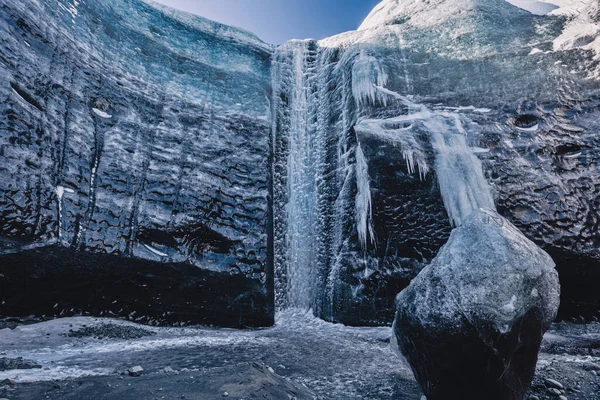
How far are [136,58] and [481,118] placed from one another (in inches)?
254

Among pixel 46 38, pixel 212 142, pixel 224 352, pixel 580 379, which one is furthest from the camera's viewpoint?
pixel 212 142

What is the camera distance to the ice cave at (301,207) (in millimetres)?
2189

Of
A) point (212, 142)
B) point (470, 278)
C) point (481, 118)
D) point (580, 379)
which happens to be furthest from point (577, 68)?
point (212, 142)

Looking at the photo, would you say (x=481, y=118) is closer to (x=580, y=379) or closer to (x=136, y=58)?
(x=580, y=379)

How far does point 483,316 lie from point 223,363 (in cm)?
232

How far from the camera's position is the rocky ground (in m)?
2.07

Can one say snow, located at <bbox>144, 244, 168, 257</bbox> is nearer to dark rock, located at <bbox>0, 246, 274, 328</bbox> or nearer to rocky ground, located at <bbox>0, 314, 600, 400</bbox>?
dark rock, located at <bbox>0, 246, 274, 328</bbox>

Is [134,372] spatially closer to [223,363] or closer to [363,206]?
[223,363]

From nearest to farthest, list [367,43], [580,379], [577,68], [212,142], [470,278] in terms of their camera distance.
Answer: [470,278] < [580,379] < [577,68] < [212,142] < [367,43]

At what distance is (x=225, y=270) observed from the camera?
17.3 feet

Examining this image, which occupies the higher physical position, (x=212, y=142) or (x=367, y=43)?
(x=367, y=43)

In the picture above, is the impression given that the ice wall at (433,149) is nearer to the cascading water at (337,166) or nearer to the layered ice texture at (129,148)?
the cascading water at (337,166)

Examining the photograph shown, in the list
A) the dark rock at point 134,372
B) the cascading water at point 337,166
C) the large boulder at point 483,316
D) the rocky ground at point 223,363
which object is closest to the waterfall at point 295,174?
the cascading water at point 337,166

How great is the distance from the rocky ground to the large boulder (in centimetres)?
48
